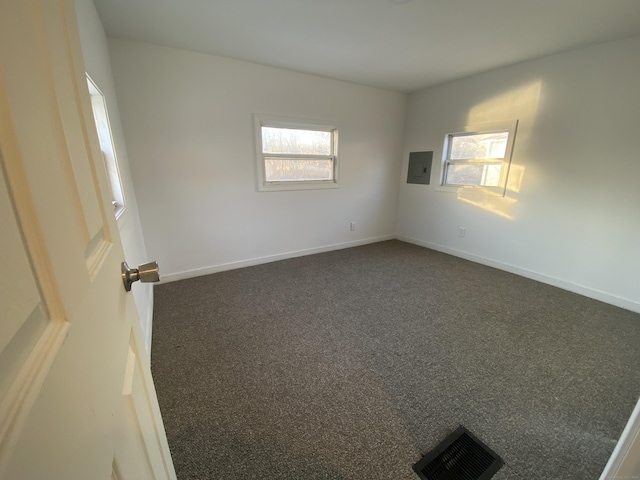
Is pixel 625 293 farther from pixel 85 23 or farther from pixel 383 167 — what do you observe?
pixel 85 23

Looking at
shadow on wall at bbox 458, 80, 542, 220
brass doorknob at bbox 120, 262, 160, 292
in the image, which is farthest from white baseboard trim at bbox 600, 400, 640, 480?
shadow on wall at bbox 458, 80, 542, 220

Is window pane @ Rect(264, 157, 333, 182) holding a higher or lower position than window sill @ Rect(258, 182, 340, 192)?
higher

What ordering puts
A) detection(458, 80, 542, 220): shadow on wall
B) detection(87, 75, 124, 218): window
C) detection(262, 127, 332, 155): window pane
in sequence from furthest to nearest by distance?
detection(262, 127, 332, 155): window pane, detection(458, 80, 542, 220): shadow on wall, detection(87, 75, 124, 218): window

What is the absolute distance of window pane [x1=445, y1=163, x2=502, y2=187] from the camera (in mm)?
3303

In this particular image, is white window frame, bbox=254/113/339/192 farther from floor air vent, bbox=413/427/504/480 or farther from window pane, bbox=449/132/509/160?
floor air vent, bbox=413/427/504/480

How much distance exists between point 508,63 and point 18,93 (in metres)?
4.00

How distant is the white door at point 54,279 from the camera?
0.75 ft

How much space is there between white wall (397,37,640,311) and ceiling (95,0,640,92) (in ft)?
0.93

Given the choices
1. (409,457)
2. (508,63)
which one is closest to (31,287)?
(409,457)

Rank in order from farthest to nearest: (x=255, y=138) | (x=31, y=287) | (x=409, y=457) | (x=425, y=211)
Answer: (x=425, y=211)
(x=255, y=138)
(x=409, y=457)
(x=31, y=287)

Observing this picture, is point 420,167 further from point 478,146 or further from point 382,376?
point 382,376

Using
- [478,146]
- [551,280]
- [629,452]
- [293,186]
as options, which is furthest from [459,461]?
[478,146]

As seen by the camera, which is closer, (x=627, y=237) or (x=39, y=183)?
(x=39, y=183)

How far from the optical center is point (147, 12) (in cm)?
193
